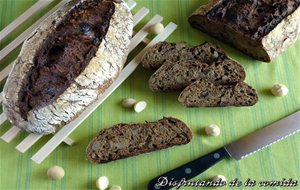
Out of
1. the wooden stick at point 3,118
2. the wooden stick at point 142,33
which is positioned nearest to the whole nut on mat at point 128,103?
the wooden stick at point 142,33

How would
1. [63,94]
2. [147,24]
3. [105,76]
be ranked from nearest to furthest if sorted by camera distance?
[63,94], [105,76], [147,24]

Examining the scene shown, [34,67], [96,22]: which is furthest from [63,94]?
[96,22]

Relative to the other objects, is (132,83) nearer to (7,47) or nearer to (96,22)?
(96,22)

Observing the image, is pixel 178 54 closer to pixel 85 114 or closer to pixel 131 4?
pixel 131 4

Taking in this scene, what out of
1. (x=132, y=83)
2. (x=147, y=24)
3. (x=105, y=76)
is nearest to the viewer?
(x=105, y=76)

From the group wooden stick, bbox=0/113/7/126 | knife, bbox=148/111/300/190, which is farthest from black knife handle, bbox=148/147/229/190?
wooden stick, bbox=0/113/7/126

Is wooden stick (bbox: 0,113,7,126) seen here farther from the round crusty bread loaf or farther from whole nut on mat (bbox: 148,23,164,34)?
whole nut on mat (bbox: 148,23,164,34)
